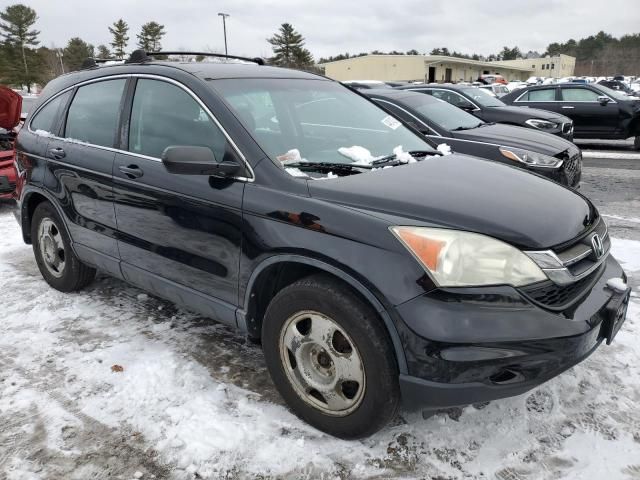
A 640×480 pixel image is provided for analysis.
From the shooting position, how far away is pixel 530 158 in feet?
19.5

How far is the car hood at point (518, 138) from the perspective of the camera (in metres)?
6.11

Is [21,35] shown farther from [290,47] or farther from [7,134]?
[7,134]

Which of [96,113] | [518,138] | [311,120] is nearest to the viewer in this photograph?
[311,120]

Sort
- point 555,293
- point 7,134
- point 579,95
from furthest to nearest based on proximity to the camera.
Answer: point 579,95 < point 7,134 < point 555,293

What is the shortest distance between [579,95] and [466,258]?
40.4 feet

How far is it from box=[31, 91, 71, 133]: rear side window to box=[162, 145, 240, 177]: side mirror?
6.51 feet

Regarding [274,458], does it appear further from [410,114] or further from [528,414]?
[410,114]

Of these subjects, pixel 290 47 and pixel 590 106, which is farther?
pixel 290 47

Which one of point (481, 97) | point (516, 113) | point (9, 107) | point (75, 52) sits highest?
point (75, 52)

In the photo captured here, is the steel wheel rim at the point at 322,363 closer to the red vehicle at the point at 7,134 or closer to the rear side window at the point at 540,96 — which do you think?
the red vehicle at the point at 7,134

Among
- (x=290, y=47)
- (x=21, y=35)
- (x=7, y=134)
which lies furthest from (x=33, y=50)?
(x=7, y=134)

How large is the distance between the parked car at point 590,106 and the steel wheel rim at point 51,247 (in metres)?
11.7

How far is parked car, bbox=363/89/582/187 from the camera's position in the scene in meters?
5.91

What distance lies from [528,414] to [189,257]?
6.63ft
